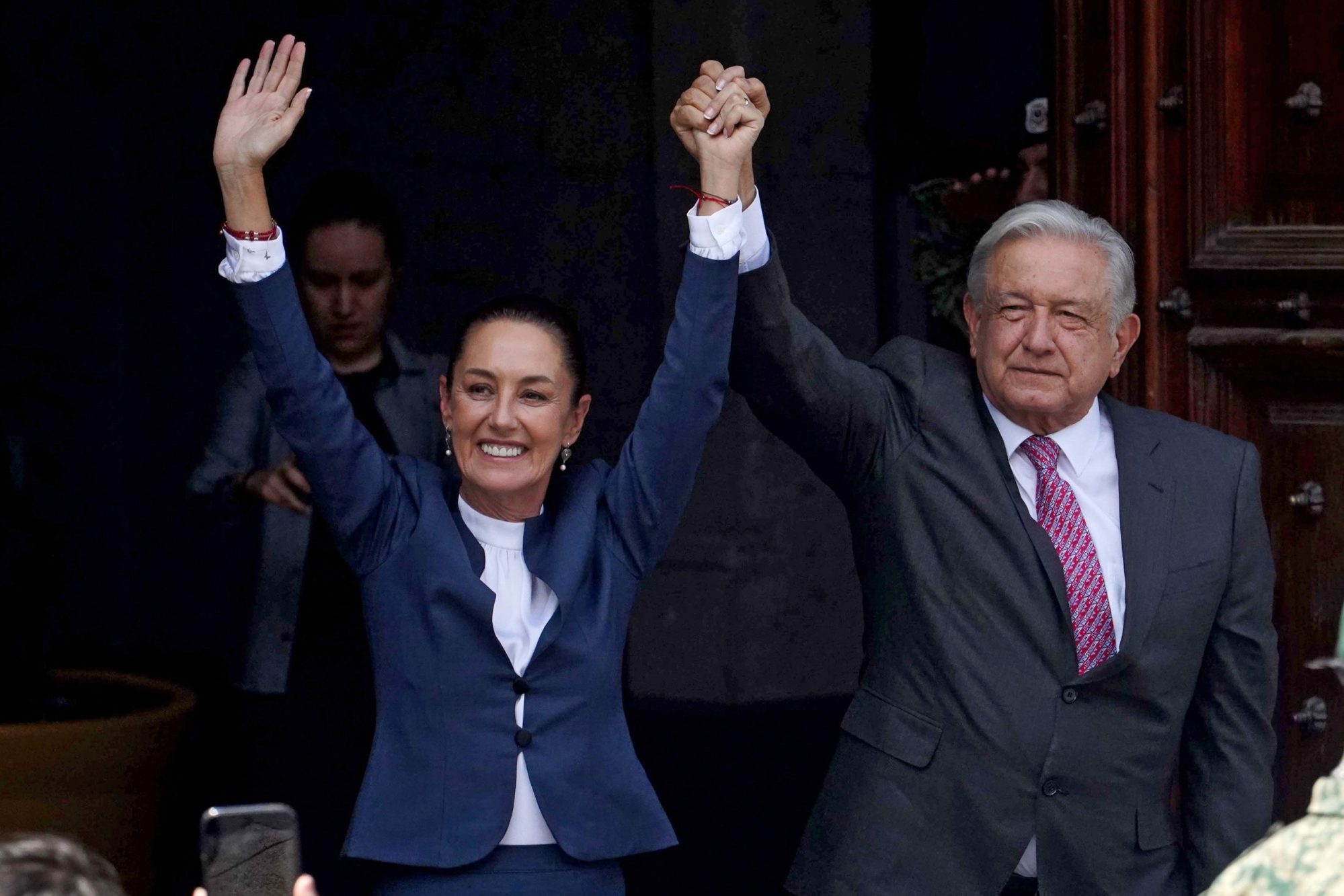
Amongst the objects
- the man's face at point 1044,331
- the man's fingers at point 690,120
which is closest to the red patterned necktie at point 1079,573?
the man's face at point 1044,331

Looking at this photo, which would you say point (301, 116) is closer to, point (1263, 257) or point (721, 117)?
point (721, 117)

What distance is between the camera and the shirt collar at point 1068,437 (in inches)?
120

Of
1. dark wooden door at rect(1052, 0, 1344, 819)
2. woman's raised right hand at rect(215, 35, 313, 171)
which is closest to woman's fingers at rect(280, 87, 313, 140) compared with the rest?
woman's raised right hand at rect(215, 35, 313, 171)

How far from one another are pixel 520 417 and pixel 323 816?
1578 millimetres

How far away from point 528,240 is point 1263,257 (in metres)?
2.97

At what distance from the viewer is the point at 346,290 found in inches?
159

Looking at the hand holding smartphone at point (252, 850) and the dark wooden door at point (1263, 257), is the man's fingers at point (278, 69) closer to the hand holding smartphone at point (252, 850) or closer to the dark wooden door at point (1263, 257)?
the hand holding smartphone at point (252, 850)

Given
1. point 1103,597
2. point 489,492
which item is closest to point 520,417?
point 489,492

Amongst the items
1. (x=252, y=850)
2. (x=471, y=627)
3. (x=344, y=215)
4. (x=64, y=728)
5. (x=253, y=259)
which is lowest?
(x=64, y=728)

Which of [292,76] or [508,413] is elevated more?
[292,76]

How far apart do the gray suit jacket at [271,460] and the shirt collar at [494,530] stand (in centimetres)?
113

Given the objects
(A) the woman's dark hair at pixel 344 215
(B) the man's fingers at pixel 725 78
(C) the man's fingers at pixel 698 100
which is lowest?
(A) the woman's dark hair at pixel 344 215

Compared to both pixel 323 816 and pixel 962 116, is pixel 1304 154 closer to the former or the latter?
pixel 962 116

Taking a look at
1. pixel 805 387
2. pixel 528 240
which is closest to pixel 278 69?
pixel 805 387
